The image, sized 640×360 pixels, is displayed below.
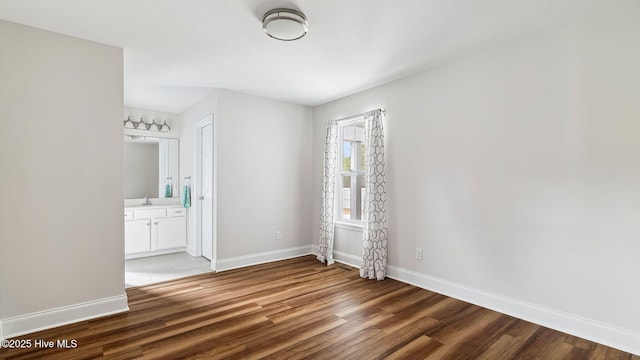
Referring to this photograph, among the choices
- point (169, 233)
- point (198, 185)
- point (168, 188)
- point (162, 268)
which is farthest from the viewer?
point (168, 188)

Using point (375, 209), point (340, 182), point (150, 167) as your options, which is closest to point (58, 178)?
point (150, 167)

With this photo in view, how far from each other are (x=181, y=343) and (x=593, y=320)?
319 centimetres

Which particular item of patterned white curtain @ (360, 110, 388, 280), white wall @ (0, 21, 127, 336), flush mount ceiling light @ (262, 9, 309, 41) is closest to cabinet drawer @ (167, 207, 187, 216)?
white wall @ (0, 21, 127, 336)

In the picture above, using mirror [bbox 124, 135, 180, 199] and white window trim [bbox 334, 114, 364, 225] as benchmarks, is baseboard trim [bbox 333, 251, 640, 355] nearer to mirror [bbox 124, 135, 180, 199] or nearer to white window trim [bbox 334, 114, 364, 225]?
white window trim [bbox 334, 114, 364, 225]

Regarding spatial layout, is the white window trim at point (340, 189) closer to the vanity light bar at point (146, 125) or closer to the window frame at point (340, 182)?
the window frame at point (340, 182)

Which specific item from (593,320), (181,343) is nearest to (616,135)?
(593,320)

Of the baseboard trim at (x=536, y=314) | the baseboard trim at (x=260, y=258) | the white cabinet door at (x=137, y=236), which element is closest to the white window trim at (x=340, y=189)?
the baseboard trim at (x=260, y=258)

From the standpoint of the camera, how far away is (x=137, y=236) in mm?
4754

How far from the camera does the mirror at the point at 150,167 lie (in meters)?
5.16

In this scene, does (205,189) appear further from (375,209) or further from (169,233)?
(375,209)

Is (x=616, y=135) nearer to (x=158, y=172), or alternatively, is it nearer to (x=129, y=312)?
(x=129, y=312)

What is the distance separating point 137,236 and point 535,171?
5309mm

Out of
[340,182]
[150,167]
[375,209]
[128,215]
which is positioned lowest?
[128,215]

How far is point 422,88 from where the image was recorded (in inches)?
138
